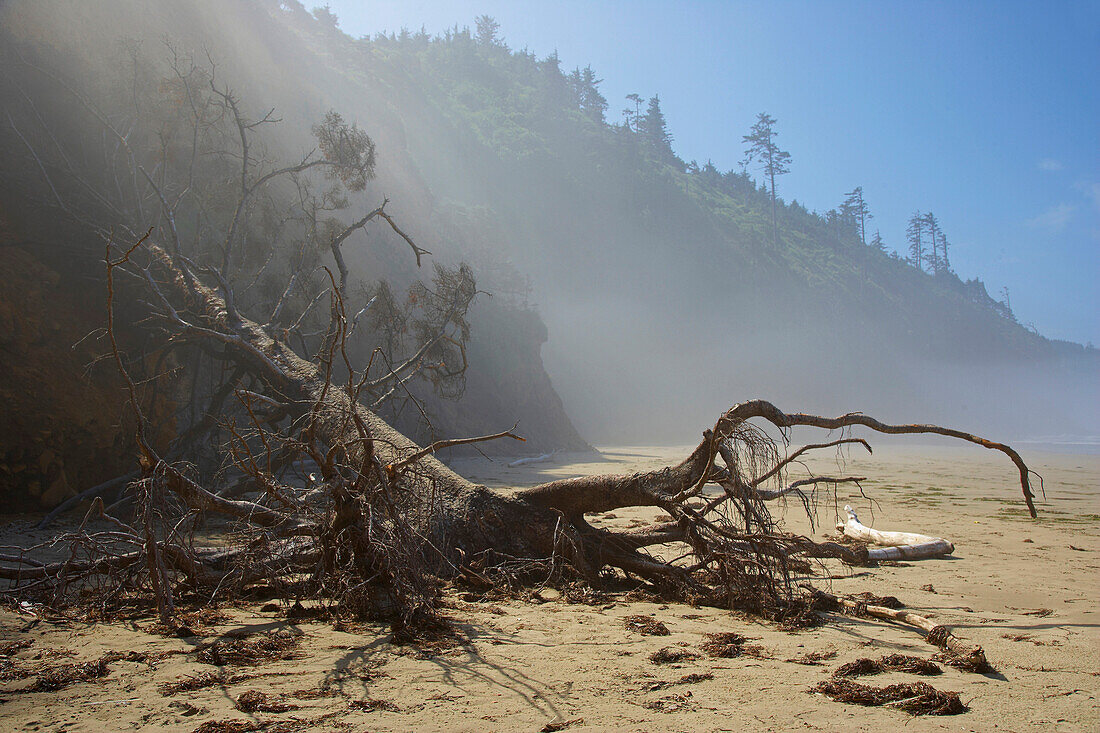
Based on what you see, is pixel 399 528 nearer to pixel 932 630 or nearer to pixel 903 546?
pixel 932 630

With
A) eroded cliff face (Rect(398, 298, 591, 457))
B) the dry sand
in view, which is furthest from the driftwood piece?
eroded cliff face (Rect(398, 298, 591, 457))

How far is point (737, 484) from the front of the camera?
14.4 feet

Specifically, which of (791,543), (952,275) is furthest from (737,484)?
(952,275)

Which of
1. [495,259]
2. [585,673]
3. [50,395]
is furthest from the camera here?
[495,259]

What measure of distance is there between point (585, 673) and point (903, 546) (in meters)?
4.52

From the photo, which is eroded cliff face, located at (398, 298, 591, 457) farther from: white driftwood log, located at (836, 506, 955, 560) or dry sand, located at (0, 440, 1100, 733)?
dry sand, located at (0, 440, 1100, 733)

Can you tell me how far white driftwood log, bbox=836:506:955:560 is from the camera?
6.06m

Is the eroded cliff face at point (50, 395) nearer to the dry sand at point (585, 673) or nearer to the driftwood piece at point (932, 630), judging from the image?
the dry sand at point (585, 673)

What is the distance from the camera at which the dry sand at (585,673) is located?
2.38m

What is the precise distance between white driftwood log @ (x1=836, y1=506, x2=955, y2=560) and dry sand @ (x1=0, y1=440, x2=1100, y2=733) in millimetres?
1031

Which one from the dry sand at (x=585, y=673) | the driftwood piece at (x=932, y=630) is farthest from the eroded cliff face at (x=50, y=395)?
the driftwood piece at (x=932, y=630)

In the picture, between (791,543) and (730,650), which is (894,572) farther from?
(730,650)

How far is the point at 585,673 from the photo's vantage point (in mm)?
2914

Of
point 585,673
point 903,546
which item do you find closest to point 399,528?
point 585,673
